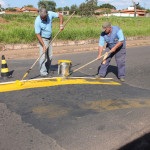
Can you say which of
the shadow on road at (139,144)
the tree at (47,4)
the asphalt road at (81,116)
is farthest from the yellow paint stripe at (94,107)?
the tree at (47,4)

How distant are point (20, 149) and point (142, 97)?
2.76 meters

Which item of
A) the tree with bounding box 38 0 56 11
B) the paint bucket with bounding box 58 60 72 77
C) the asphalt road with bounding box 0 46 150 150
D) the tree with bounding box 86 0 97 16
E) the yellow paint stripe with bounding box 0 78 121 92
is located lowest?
the asphalt road with bounding box 0 46 150 150

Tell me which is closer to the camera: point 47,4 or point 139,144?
point 139,144

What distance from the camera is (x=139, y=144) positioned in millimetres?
2783

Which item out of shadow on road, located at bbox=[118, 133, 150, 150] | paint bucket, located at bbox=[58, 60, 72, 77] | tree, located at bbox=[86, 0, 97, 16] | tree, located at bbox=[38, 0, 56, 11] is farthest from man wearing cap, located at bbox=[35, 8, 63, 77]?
→ tree, located at bbox=[38, 0, 56, 11]

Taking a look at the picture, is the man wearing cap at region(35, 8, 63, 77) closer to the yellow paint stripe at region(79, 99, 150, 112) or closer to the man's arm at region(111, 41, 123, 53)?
the man's arm at region(111, 41, 123, 53)

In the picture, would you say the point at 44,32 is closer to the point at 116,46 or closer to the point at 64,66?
the point at 64,66

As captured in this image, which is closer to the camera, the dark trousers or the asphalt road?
the asphalt road

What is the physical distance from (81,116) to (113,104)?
809 mm

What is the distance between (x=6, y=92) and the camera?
4422 mm

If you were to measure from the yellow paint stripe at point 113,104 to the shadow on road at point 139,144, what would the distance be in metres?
0.94

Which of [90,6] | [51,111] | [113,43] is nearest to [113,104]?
[51,111]

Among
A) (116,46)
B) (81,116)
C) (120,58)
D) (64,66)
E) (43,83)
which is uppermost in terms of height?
(116,46)

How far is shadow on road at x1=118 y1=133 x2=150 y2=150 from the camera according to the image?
2697mm
